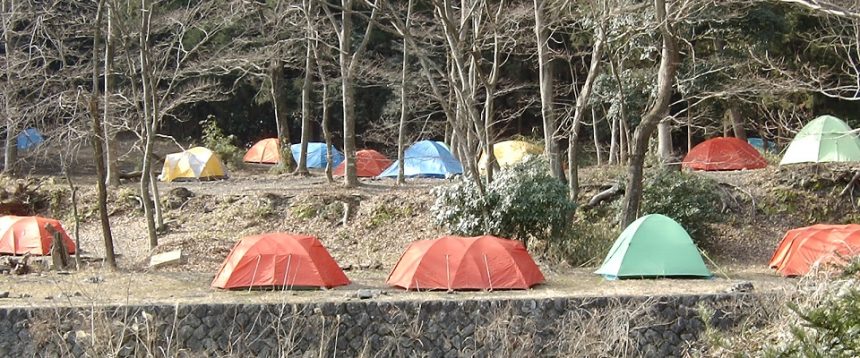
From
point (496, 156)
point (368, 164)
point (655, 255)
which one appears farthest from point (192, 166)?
point (655, 255)

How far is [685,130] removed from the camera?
1195 inches

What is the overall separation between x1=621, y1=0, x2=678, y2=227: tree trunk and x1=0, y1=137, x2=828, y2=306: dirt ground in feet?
4.23

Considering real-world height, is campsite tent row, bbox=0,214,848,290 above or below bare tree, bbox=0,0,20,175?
below

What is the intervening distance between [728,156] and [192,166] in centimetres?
1237

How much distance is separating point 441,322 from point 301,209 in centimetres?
827

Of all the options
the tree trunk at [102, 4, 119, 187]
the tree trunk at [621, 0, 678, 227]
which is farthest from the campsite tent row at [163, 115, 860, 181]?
the tree trunk at [621, 0, 678, 227]

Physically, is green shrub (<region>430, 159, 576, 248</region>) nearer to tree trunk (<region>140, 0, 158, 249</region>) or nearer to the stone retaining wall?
the stone retaining wall

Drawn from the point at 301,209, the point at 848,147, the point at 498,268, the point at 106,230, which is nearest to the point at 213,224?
the point at 301,209

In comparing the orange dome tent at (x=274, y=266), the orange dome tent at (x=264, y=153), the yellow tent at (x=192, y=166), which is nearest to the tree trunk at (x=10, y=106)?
the yellow tent at (x=192, y=166)

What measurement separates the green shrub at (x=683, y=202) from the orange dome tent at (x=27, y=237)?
9509 millimetres

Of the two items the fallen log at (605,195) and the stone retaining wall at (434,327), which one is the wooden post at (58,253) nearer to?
the stone retaining wall at (434,327)

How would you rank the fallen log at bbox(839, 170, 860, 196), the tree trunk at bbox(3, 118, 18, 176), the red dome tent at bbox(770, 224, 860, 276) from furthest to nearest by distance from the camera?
1. the tree trunk at bbox(3, 118, 18, 176)
2. the fallen log at bbox(839, 170, 860, 196)
3. the red dome tent at bbox(770, 224, 860, 276)

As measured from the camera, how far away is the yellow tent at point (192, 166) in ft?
82.2

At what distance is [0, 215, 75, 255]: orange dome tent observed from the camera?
675 inches
